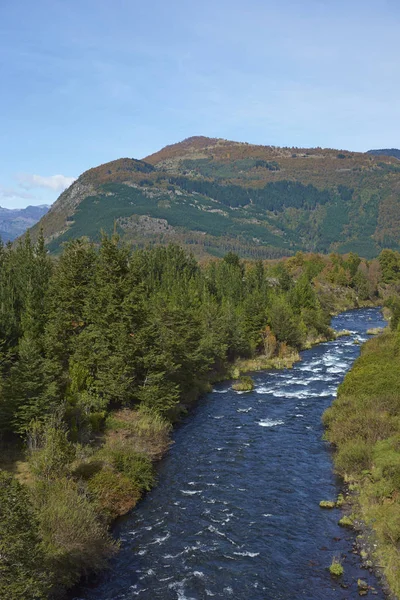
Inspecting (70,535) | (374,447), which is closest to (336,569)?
(374,447)

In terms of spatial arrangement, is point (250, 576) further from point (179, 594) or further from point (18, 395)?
point (18, 395)

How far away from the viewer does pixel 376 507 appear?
32.2m

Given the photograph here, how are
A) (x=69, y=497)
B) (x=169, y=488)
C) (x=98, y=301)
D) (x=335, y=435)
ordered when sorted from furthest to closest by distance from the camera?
1. (x=98, y=301)
2. (x=335, y=435)
3. (x=169, y=488)
4. (x=69, y=497)

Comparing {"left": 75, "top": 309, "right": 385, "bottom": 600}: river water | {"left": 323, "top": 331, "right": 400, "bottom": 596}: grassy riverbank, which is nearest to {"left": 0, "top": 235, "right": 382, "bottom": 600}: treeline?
{"left": 75, "top": 309, "right": 385, "bottom": 600}: river water

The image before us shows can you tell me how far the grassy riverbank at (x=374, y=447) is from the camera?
1129 inches

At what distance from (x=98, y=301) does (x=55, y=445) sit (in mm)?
22700

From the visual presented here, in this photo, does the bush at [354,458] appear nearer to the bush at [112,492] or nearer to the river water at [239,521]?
the river water at [239,521]

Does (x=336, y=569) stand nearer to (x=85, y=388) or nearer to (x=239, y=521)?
(x=239, y=521)

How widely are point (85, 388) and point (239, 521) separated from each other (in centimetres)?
2172

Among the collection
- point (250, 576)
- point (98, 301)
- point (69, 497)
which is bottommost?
point (250, 576)

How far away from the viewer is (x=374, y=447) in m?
37.9

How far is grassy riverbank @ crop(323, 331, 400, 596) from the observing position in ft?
94.1

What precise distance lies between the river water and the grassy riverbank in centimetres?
149

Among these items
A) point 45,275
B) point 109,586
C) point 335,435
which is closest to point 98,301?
point 45,275
